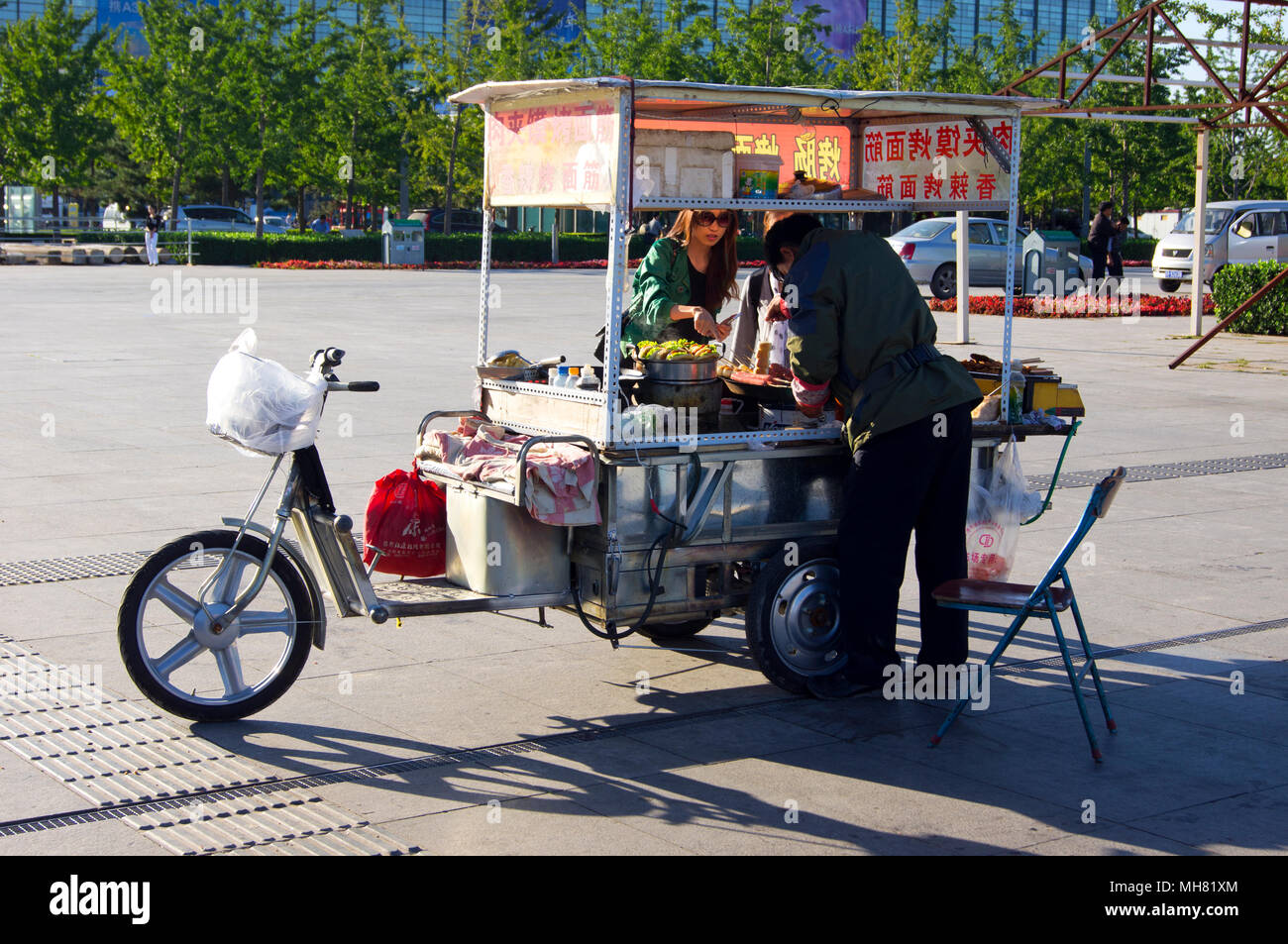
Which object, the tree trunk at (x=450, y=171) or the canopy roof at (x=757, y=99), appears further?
the tree trunk at (x=450, y=171)

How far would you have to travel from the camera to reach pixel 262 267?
3725 cm

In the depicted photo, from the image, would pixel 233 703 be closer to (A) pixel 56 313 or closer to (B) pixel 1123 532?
(B) pixel 1123 532

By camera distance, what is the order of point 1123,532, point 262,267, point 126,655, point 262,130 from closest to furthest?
1. point 126,655
2. point 1123,532
3. point 262,267
4. point 262,130

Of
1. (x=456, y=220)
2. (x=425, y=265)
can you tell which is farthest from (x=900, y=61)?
(x=425, y=265)

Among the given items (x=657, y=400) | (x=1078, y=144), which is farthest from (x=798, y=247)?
(x=1078, y=144)

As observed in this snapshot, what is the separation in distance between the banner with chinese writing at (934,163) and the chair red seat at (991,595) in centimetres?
199

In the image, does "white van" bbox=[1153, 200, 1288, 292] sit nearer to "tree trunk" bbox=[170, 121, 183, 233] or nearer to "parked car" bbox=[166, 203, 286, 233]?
"tree trunk" bbox=[170, 121, 183, 233]

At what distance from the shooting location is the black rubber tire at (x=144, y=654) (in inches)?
202

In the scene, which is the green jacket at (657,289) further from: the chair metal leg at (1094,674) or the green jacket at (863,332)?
the chair metal leg at (1094,674)

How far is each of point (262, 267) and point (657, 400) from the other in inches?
1313

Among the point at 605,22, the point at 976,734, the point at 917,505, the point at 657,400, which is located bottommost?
the point at 976,734

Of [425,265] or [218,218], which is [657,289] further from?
[218,218]

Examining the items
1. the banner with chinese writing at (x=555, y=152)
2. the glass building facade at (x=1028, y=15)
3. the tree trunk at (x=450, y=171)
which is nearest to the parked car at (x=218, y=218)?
the tree trunk at (x=450, y=171)

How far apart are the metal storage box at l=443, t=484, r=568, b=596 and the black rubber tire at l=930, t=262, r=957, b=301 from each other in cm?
2335
